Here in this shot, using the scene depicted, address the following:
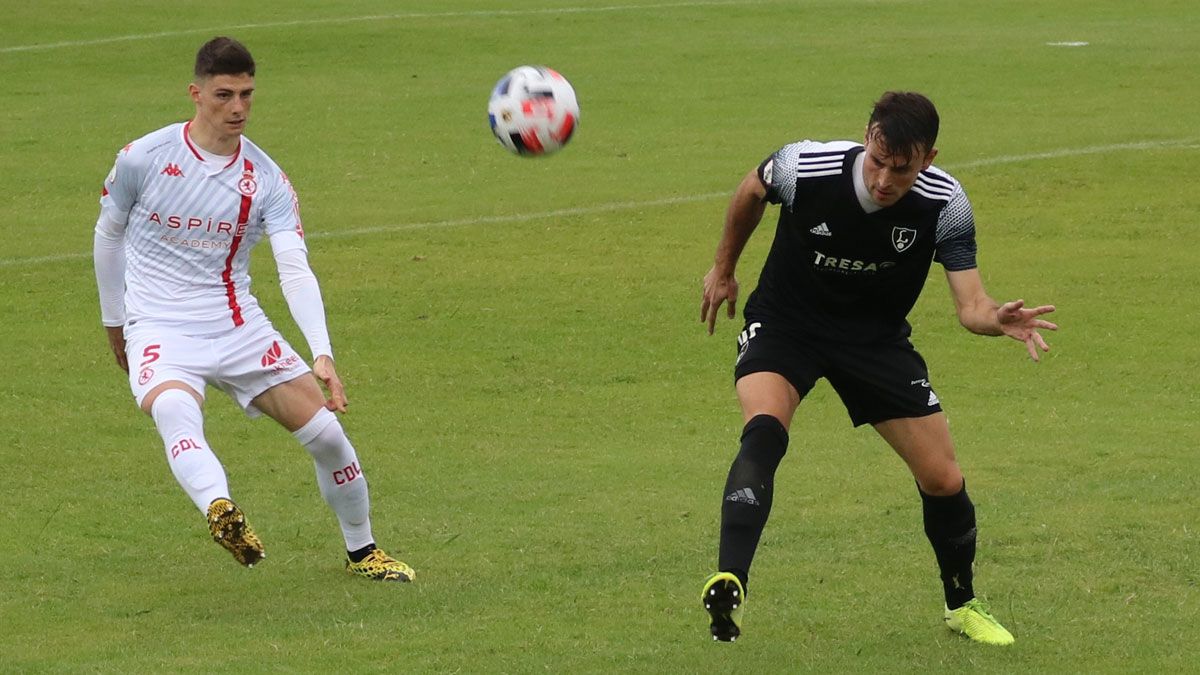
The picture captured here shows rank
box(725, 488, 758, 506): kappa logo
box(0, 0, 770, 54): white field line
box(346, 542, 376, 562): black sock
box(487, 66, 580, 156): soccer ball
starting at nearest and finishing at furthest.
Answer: box(725, 488, 758, 506): kappa logo < box(346, 542, 376, 562): black sock < box(487, 66, 580, 156): soccer ball < box(0, 0, 770, 54): white field line

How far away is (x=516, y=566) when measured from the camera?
30.7 ft

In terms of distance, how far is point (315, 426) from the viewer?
8836 millimetres

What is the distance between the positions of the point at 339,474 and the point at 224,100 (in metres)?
1.90

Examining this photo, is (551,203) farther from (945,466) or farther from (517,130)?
(945,466)

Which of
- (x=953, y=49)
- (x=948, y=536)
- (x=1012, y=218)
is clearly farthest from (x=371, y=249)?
(x=953, y=49)

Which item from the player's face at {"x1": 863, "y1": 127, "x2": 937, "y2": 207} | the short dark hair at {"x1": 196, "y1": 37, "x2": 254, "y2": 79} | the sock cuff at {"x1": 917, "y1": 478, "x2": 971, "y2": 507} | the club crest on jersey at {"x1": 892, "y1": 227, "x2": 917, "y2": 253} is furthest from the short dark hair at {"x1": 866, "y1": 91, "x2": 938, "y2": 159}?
the short dark hair at {"x1": 196, "y1": 37, "x2": 254, "y2": 79}

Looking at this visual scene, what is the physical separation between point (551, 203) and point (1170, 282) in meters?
6.77

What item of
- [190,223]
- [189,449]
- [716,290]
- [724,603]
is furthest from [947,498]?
[190,223]

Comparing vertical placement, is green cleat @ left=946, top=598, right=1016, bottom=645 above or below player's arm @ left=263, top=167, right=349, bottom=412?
below

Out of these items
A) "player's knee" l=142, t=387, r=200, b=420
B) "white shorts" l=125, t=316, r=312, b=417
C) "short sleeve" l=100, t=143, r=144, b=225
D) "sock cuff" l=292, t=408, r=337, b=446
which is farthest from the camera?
"sock cuff" l=292, t=408, r=337, b=446

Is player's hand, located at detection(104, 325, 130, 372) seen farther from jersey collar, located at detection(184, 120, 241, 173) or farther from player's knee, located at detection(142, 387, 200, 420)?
jersey collar, located at detection(184, 120, 241, 173)

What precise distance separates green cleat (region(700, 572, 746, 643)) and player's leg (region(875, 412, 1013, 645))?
150cm

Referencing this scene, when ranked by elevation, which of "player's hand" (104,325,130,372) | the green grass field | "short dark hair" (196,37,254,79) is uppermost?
"short dark hair" (196,37,254,79)

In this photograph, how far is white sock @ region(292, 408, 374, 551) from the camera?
29.1 ft
